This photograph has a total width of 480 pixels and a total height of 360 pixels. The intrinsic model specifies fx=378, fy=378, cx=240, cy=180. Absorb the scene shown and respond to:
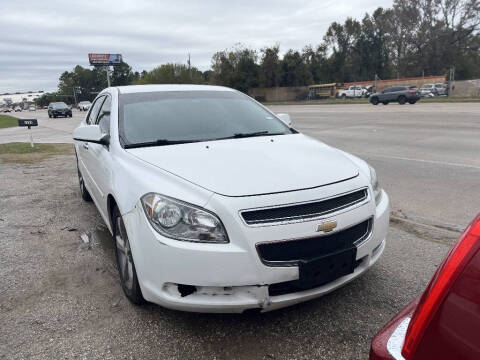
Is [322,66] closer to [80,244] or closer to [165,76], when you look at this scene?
[165,76]

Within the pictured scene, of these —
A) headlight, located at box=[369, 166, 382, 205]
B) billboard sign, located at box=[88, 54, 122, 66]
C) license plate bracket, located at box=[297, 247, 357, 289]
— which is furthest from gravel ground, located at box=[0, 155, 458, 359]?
billboard sign, located at box=[88, 54, 122, 66]

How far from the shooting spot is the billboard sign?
7606 cm

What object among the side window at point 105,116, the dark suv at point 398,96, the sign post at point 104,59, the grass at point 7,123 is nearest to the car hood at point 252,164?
the side window at point 105,116

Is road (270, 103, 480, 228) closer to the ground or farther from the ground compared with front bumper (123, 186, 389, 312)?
closer to the ground

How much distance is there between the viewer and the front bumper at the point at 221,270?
2094 mm

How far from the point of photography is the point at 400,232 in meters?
4.12

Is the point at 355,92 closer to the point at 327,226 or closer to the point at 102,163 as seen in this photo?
the point at 102,163

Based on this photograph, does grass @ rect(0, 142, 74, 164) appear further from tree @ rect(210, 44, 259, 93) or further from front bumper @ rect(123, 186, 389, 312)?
tree @ rect(210, 44, 259, 93)

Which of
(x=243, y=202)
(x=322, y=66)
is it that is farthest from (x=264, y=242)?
(x=322, y=66)

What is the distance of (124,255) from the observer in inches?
112

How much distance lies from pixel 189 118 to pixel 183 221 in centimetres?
157

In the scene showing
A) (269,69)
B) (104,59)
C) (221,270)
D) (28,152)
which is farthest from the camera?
(104,59)

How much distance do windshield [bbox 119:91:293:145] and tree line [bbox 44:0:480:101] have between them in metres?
60.4

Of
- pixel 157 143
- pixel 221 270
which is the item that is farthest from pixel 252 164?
pixel 157 143
